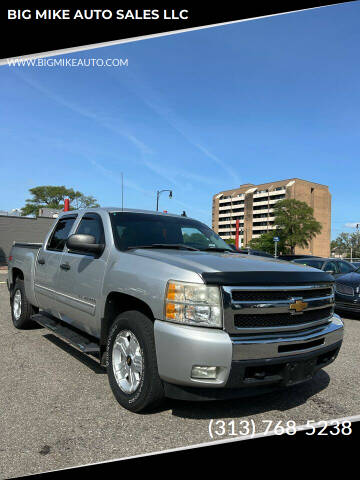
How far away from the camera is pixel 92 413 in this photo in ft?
10.6

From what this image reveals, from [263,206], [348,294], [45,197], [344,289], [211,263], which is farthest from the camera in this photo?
[263,206]

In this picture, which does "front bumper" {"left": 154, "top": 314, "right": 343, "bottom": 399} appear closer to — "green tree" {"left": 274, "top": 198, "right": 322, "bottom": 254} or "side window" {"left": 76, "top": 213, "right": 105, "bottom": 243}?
"side window" {"left": 76, "top": 213, "right": 105, "bottom": 243}

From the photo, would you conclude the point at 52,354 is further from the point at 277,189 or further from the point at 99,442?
the point at 277,189

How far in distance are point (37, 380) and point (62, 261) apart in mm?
1446

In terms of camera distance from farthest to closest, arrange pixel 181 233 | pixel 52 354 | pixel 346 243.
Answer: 1. pixel 346 243
2. pixel 52 354
3. pixel 181 233

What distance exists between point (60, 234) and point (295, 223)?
79.3 metres

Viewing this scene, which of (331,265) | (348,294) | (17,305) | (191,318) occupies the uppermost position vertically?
(191,318)

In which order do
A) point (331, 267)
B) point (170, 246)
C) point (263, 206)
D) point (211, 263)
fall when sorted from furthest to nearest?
point (263, 206), point (331, 267), point (170, 246), point (211, 263)

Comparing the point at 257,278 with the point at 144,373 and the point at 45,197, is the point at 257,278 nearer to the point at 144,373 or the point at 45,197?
the point at 144,373

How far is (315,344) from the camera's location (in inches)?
130

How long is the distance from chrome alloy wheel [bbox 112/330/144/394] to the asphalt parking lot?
0.77 feet

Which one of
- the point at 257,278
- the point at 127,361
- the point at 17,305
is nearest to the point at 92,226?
the point at 127,361

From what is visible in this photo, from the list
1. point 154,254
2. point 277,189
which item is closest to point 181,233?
point 154,254

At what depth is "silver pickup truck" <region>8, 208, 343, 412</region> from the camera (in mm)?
2793
